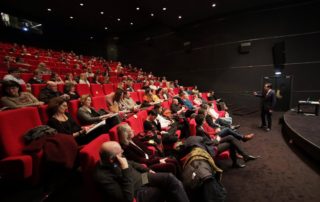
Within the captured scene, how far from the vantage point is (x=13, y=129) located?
1.64 metres

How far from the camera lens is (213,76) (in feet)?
24.7

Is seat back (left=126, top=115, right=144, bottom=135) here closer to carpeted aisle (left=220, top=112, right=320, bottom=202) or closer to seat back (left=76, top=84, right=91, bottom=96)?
carpeted aisle (left=220, top=112, right=320, bottom=202)

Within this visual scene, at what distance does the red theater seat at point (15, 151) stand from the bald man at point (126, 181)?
2.07ft

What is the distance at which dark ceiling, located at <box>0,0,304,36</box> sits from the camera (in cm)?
607

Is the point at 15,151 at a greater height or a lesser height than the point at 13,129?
lesser

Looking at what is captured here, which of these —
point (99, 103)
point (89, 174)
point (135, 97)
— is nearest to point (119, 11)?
point (135, 97)

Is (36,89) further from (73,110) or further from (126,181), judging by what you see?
(126,181)

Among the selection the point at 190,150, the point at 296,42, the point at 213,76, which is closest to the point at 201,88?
the point at 213,76

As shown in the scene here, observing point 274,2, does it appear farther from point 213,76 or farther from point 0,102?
point 0,102

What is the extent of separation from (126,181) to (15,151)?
1014 millimetres

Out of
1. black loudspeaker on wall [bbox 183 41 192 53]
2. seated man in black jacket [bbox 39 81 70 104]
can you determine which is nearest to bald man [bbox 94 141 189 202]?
seated man in black jacket [bbox 39 81 70 104]

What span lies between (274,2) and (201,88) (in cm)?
358

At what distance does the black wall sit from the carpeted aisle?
375cm

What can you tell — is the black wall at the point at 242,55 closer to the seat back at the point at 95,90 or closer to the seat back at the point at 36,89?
the seat back at the point at 95,90
